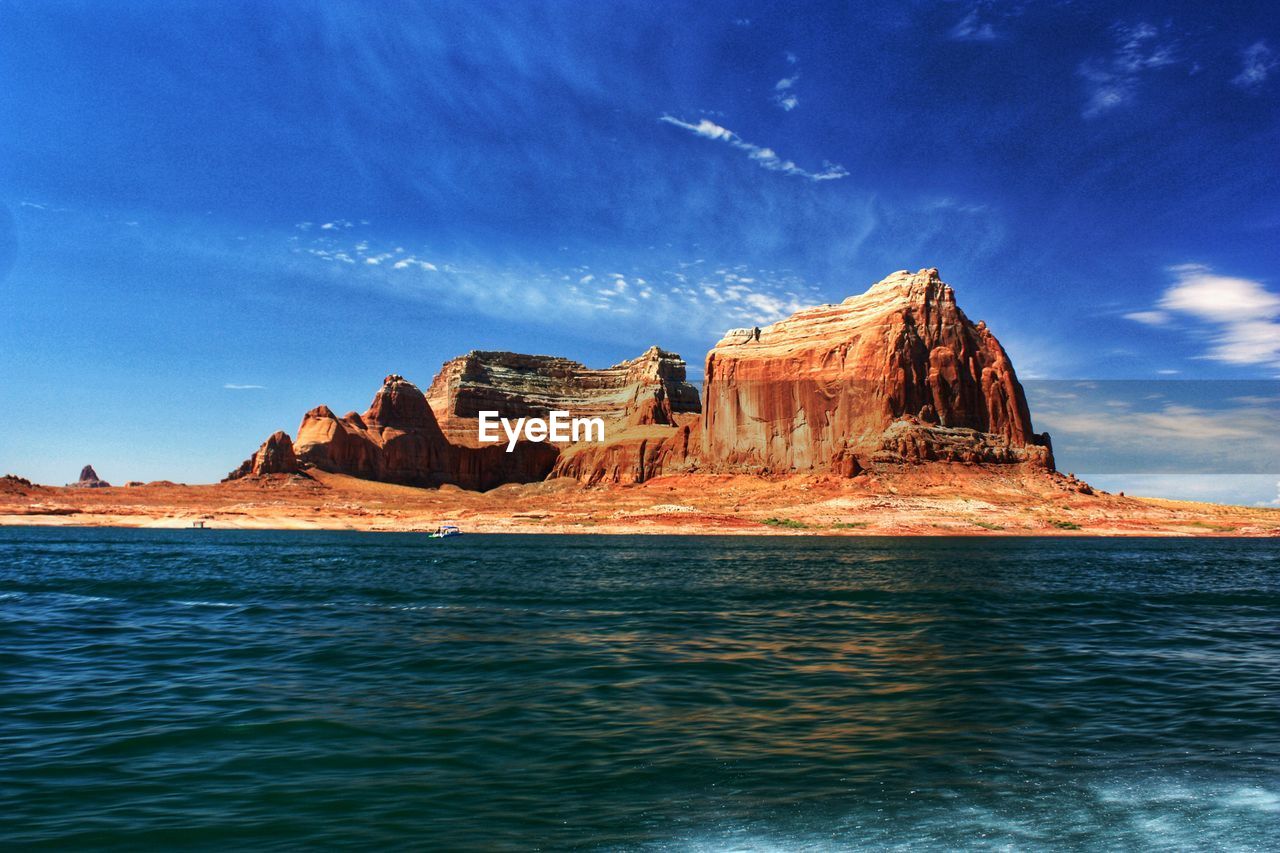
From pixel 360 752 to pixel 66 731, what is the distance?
475 cm

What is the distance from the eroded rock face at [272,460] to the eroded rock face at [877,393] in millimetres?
73230

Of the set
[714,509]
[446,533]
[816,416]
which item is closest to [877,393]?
[816,416]

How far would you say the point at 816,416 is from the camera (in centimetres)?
13000

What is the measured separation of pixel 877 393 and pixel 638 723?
11460 centimetres

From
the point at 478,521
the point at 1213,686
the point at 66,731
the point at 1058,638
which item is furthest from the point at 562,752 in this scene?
the point at 478,521

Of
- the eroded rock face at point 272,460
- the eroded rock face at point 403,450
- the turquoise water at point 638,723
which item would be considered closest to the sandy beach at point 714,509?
the eroded rock face at point 272,460

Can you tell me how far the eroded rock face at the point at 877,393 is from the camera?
114 metres

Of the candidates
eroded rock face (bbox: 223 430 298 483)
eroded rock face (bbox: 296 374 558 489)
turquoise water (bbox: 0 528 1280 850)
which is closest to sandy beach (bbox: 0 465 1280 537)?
eroded rock face (bbox: 223 430 298 483)

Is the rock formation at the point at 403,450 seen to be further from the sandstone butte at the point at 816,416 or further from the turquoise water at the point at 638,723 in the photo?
the turquoise water at the point at 638,723

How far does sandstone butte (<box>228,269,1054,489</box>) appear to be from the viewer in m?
117

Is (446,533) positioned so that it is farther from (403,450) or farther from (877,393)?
(403,450)

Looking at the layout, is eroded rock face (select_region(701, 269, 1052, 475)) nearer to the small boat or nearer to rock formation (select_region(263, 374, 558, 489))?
the small boat

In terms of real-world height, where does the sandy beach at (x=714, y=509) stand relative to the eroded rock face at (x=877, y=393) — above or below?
below

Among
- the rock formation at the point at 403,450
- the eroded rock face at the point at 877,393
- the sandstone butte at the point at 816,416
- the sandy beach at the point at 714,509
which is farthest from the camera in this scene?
the rock formation at the point at 403,450
